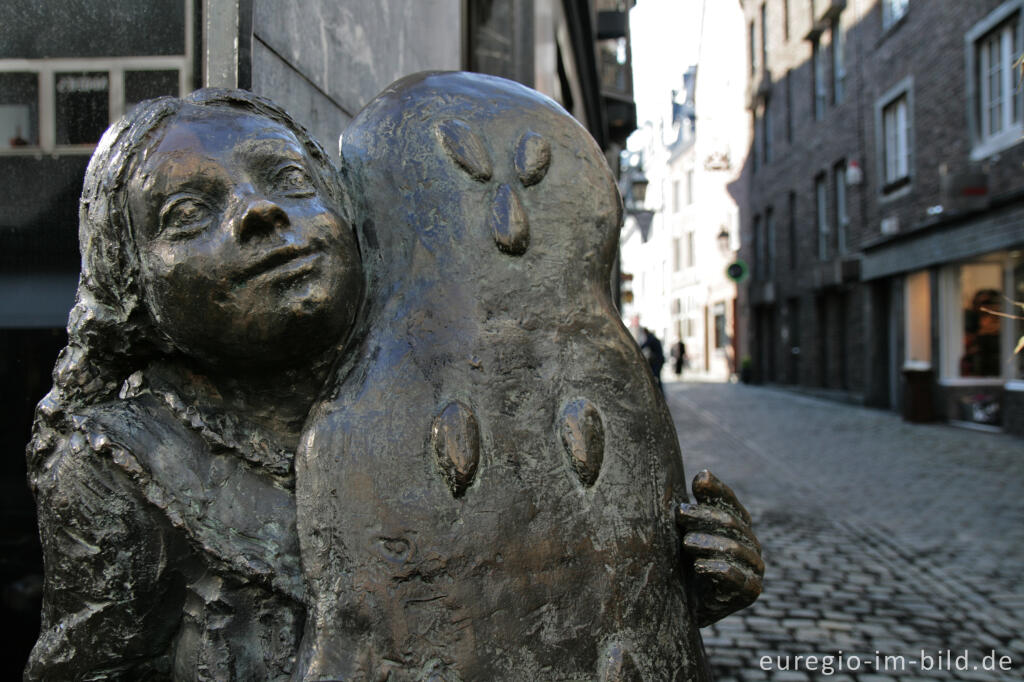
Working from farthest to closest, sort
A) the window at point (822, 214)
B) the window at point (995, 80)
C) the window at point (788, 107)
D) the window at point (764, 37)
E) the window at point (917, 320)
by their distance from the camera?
the window at point (764, 37) < the window at point (788, 107) < the window at point (822, 214) < the window at point (917, 320) < the window at point (995, 80)

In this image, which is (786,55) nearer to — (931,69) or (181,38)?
(931,69)

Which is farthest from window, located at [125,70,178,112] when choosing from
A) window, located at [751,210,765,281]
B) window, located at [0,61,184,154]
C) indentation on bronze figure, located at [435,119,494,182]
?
window, located at [751,210,765,281]

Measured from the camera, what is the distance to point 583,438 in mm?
1115

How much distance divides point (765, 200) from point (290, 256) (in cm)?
2523

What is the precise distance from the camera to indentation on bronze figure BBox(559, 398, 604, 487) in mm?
1108

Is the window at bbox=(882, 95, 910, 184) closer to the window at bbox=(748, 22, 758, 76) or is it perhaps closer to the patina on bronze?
the window at bbox=(748, 22, 758, 76)

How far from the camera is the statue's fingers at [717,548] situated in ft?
3.75

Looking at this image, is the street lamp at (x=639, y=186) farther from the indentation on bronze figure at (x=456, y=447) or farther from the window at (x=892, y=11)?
the indentation on bronze figure at (x=456, y=447)

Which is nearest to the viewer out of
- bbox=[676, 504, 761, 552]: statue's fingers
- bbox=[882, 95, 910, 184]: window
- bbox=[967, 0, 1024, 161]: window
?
bbox=[676, 504, 761, 552]: statue's fingers

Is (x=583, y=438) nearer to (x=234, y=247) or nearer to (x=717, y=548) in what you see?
(x=717, y=548)

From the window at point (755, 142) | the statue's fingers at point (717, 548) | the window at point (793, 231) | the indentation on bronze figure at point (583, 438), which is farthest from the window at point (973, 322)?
the indentation on bronze figure at point (583, 438)

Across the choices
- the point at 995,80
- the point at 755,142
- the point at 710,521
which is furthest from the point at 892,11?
the point at 710,521

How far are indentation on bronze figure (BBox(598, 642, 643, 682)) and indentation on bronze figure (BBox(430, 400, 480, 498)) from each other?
29cm

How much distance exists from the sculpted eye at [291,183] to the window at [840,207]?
19852 mm
